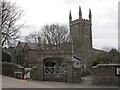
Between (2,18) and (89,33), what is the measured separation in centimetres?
6446

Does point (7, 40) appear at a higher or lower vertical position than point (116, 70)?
higher

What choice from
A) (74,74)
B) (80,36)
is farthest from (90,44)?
(74,74)

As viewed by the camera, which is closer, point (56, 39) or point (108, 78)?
point (108, 78)

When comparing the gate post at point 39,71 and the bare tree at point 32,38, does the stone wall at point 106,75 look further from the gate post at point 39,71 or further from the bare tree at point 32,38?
the bare tree at point 32,38

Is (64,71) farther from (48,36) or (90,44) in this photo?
(90,44)

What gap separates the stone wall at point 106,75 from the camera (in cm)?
2242

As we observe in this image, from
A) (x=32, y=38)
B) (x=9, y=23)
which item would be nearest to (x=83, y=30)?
(x=32, y=38)

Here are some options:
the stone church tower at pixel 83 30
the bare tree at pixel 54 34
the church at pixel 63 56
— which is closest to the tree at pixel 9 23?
the church at pixel 63 56

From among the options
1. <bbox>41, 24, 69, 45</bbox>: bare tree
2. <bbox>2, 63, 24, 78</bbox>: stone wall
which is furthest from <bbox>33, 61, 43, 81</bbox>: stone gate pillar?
<bbox>41, 24, 69, 45</bbox>: bare tree

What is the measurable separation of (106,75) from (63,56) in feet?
19.1

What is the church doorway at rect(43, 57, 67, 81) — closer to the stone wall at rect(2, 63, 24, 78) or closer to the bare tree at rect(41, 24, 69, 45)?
the stone wall at rect(2, 63, 24, 78)

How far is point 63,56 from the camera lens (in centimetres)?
2594

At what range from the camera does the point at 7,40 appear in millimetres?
32344

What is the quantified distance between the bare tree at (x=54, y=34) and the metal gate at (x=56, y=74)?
107 ft
